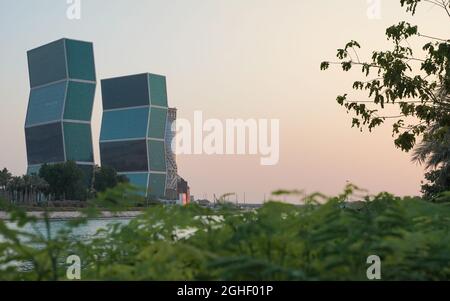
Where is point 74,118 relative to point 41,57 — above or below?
below

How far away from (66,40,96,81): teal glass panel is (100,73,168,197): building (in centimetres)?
1168

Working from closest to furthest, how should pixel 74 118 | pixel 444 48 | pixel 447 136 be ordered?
pixel 444 48 < pixel 447 136 < pixel 74 118

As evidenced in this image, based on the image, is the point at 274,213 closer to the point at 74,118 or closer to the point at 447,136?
the point at 447,136

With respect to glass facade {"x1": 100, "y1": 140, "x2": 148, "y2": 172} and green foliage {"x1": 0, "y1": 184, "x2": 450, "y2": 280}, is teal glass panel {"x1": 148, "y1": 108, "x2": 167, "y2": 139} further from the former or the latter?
green foliage {"x1": 0, "y1": 184, "x2": 450, "y2": 280}

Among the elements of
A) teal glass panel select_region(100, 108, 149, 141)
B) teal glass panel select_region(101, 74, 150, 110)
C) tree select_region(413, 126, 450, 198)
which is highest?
teal glass panel select_region(101, 74, 150, 110)

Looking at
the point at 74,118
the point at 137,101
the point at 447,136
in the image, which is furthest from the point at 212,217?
the point at 137,101

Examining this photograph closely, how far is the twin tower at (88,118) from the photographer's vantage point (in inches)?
5763

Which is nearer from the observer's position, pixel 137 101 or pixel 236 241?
pixel 236 241

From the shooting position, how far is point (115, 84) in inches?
6841

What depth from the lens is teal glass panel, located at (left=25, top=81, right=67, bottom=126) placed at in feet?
481

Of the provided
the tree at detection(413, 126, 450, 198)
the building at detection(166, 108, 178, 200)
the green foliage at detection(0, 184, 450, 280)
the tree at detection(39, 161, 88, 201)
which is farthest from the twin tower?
the green foliage at detection(0, 184, 450, 280)

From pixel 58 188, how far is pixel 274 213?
11284cm

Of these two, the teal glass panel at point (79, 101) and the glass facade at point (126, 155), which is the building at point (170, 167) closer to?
the glass facade at point (126, 155)
